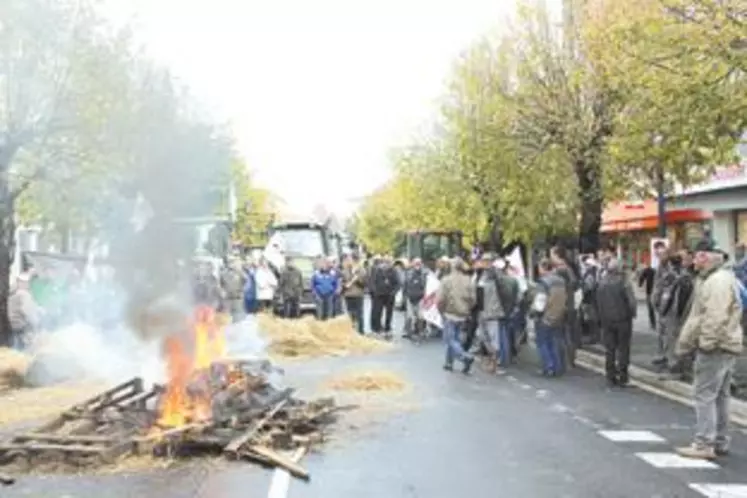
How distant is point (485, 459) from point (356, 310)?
1509 centimetres

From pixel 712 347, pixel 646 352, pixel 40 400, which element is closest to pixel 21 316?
pixel 40 400

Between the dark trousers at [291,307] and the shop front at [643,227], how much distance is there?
10934mm

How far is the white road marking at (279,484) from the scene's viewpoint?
24.9ft

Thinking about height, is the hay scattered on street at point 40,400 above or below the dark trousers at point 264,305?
below

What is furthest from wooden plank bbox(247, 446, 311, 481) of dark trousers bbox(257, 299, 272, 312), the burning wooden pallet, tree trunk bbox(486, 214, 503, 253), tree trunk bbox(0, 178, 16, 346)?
tree trunk bbox(486, 214, 503, 253)

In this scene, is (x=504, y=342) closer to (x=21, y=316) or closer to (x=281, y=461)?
(x=21, y=316)

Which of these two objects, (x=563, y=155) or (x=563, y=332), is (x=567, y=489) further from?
(x=563, y=155)

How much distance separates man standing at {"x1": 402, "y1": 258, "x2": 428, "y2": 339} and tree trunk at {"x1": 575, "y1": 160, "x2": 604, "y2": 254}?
344cm

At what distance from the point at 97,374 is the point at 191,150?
4340mm

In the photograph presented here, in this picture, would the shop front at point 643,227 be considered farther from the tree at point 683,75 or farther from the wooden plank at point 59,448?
the wooden plank at point 59,448

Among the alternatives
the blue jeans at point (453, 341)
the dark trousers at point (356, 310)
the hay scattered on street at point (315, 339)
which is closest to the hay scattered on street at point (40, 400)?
the blue jeans at point (453, 341)

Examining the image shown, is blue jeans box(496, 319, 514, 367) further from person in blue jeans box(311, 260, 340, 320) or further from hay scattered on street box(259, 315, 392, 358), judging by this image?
person in blue jeans box(311, 260, 340, 320)

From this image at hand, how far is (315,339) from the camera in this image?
773 inches

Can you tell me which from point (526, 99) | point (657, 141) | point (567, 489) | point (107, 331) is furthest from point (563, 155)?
point (567, 489)
